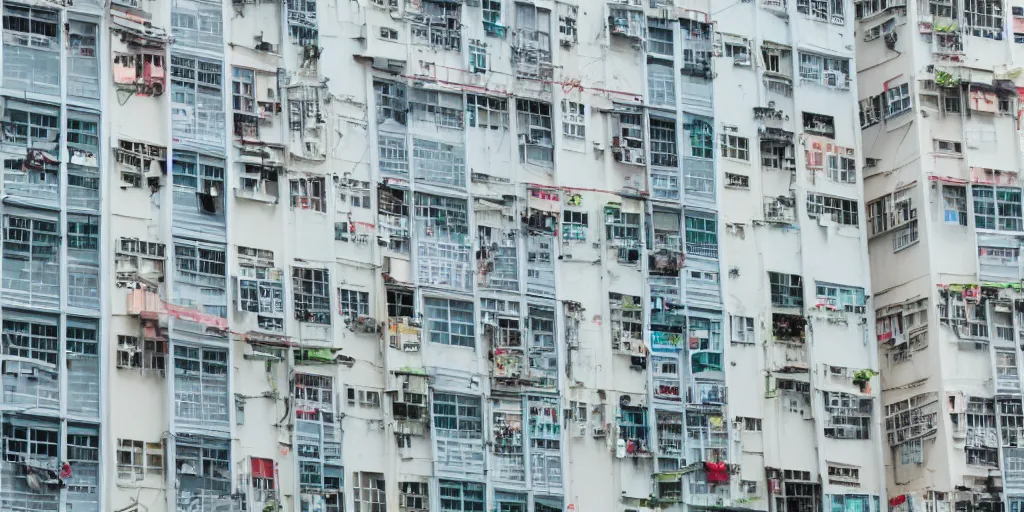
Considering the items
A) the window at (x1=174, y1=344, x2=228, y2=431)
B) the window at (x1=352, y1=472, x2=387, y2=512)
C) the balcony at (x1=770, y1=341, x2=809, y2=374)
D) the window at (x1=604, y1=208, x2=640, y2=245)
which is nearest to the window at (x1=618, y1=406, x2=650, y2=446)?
the balcony at (x1=770, y1=341, x2=809, y2=374)

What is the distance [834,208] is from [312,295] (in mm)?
13090

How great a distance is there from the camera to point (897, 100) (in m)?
58.7

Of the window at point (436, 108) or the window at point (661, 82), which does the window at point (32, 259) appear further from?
the window at point (661, 82)

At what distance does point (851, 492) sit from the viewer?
5588cm

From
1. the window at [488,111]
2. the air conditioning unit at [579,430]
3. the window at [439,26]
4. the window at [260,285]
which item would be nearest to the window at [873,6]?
the window at [488,111]

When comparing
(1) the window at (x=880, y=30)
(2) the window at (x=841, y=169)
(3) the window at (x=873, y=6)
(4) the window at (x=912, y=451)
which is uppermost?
(3) the window at (x=873, y=6)

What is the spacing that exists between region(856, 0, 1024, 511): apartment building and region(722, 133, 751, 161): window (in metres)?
3.67

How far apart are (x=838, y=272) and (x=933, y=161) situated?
11.0ft

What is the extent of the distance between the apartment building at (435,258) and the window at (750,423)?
0.58 ft

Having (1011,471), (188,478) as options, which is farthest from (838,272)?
Result: (188,478)

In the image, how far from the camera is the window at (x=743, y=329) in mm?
55625

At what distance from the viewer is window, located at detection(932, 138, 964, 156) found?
58.0 metres

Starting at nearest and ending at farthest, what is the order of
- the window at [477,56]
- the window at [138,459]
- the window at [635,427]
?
the window at [138,459] → the window at [635,427] → the window at [477,56]

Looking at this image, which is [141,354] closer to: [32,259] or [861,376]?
[32,259]
